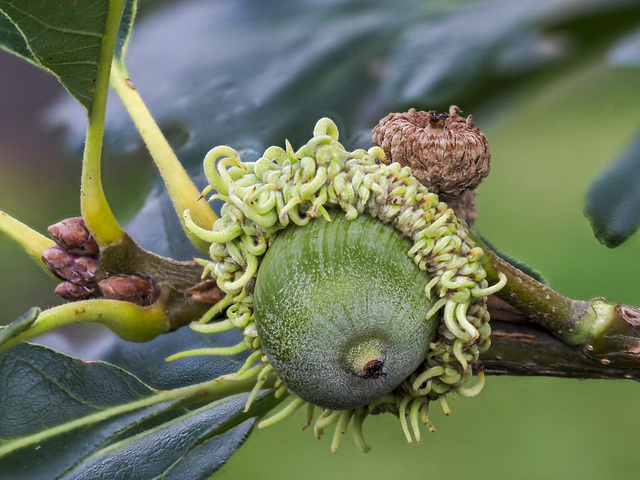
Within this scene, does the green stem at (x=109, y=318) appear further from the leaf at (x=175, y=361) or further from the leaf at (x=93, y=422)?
the leaf at (x=175, y=361)

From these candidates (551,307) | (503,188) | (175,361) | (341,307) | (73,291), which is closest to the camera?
(341,307)

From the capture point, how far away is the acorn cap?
1091mm

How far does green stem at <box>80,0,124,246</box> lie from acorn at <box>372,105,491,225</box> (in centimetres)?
43

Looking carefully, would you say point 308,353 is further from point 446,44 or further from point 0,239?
point 0,239

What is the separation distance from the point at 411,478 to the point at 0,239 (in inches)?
78.9

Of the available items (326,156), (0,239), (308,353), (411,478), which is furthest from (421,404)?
(0,239)

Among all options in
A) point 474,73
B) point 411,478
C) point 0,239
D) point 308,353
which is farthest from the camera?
point 0,239

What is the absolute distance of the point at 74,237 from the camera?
1.20 metres

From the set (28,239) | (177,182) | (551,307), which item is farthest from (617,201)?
(28,239)

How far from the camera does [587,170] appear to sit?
226cm

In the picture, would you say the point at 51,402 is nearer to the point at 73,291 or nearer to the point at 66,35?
the point at 73,291

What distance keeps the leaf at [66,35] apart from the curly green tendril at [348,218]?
0.78ft

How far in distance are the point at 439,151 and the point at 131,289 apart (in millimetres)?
556

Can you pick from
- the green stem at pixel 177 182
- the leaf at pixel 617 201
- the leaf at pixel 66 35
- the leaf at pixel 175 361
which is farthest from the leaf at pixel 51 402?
the leaf at pixel 617 201
